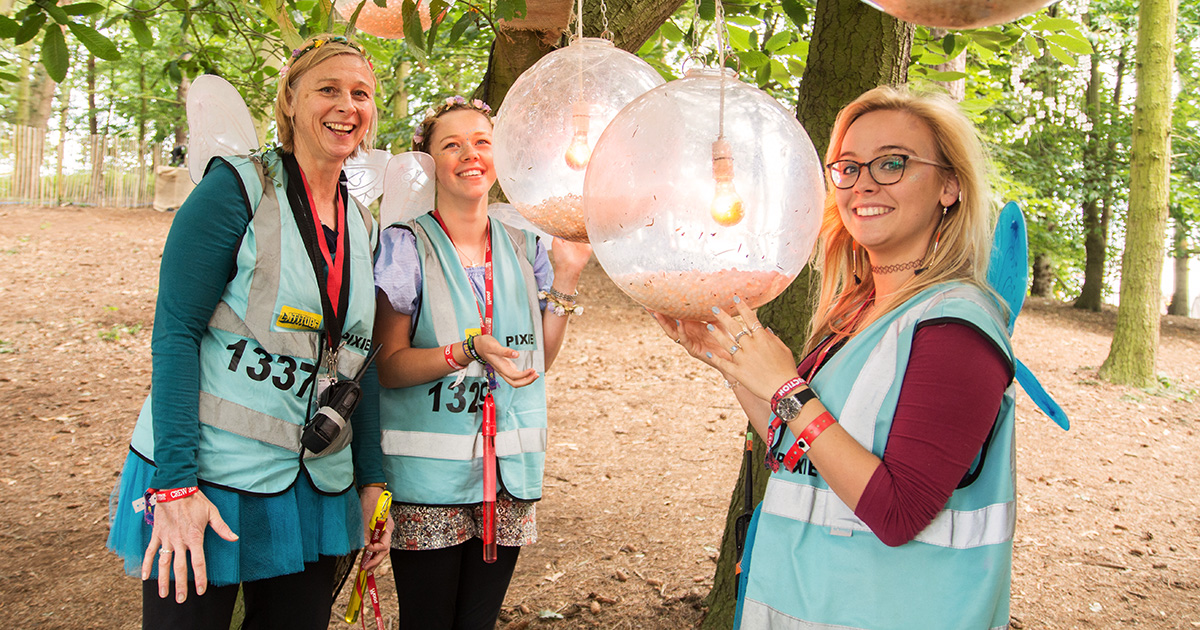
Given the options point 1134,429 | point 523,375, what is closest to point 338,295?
point 523,375

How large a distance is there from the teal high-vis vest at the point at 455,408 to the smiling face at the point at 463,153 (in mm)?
135

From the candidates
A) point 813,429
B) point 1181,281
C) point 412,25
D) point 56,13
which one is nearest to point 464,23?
point 412,25

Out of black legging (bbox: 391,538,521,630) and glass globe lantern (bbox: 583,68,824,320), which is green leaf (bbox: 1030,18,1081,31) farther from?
black legging (bbox: 391,538,521,630)

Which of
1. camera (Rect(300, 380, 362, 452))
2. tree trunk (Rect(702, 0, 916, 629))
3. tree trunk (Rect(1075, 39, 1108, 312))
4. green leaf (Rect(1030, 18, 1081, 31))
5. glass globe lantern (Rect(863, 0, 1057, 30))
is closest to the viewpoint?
glass globe lantern (Rect(863, 0, 1057, 30))

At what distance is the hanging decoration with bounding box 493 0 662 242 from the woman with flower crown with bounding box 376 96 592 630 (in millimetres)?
635

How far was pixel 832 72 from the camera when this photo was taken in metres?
2.61

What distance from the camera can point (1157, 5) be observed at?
26.1 feet

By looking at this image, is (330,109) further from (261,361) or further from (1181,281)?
(1181,281)

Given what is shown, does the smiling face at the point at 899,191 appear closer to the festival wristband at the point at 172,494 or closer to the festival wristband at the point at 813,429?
the festival wristband at the point at 813,429

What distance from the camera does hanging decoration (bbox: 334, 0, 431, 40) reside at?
2.31 m

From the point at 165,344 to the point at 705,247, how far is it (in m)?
1.18

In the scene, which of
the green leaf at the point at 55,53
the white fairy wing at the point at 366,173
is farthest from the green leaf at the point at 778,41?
the green leaf at the point at 55,53

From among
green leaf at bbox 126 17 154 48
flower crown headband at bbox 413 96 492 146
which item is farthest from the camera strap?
green leaf at bbox 126 17 154 48

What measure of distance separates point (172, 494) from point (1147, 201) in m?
9.31
